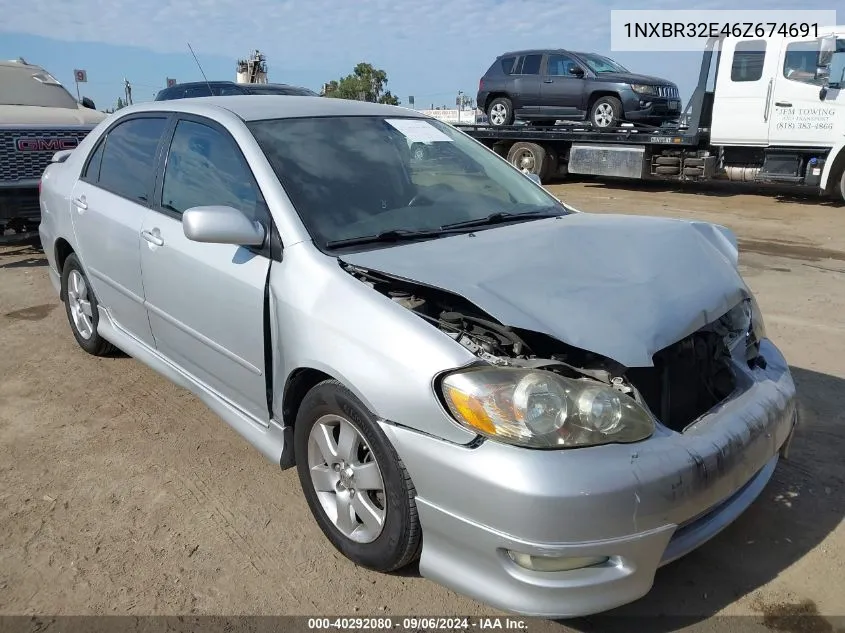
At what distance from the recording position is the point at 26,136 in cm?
752

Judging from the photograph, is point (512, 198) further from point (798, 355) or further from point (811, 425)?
point (798, 355)

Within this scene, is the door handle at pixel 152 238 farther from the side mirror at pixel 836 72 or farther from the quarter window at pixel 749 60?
the quarter window at pixel 749 60

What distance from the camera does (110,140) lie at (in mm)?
4242

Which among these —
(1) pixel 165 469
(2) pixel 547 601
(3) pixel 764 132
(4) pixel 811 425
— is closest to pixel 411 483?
(2) pixel 547 601

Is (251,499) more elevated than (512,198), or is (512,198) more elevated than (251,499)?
(512,198)

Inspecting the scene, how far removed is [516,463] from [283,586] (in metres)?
1.10

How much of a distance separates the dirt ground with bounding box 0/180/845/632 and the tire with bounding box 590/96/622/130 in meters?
10.1

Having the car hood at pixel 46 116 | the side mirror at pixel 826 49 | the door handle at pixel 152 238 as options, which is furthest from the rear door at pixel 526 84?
the door handle at pixel 152 238

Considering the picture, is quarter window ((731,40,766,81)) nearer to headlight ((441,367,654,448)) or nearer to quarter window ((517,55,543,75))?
quarter window ((517,55,543,75))

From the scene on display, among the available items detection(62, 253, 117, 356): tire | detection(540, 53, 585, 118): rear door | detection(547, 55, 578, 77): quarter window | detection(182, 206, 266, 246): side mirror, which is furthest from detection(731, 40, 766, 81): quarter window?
detection(182, 206, 266, 246): side mirror

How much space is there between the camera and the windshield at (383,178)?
2906mm

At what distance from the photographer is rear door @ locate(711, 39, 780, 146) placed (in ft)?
38.0

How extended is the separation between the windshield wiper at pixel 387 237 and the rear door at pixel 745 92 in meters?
11.0

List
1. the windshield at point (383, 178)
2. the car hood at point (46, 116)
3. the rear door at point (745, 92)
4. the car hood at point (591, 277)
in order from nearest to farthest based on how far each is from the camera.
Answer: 1. the car hood at point (591, 277)
2. the windshield at point (383, 178)
3. the car hood at point (46, 116)
4. the rear door at point (745, 92)
